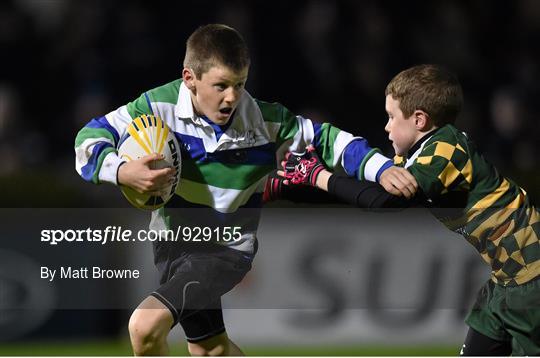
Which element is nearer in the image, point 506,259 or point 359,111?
point 506,259

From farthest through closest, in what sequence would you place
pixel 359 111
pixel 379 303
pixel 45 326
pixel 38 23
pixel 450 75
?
1. pixel 38 23
2. pixel 359 111
3. pixel 45 326
4. pixel 379 303
5. pixel 450 75

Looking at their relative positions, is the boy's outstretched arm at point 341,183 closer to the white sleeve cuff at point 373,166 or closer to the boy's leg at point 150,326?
the white sleeve cuff at point 373,166

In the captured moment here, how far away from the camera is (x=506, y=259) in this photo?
4242 millimetres

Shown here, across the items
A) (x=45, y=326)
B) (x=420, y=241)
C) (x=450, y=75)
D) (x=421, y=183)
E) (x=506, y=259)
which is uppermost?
(x=450, y=75)

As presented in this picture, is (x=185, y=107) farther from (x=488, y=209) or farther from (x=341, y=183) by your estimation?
(x=488, y=209)

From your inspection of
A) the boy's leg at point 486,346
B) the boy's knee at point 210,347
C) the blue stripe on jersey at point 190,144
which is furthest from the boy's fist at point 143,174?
the boy's leg at point 486,346

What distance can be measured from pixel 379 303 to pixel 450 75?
5.68 ft

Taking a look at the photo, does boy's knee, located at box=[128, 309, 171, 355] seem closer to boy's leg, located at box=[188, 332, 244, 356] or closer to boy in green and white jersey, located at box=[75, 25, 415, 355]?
boy in green and white jersey, located at box=[75, 25, 415, 355]

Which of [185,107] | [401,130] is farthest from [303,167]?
[185,107]

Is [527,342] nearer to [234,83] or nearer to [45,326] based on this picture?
[234,83]

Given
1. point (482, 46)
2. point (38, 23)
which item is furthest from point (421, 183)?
point (38, 23)

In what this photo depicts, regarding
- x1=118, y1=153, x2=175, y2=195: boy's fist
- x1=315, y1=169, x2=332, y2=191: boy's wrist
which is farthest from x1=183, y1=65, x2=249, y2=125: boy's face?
x1=315, y1=169, x2=332, y2=191: boy's wrist

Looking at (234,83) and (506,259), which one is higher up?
(234,83)

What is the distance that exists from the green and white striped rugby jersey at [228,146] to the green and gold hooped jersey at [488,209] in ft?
1.07
